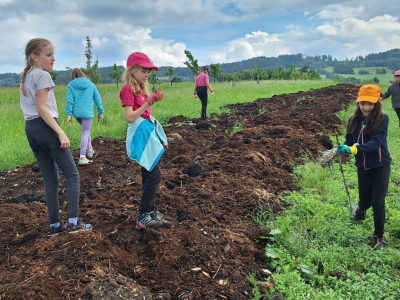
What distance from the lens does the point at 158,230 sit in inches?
130

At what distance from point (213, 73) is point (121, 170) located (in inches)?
1842

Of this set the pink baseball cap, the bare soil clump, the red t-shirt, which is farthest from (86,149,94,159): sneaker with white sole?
the pink baseball cap

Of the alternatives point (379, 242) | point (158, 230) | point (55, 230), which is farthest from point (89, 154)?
point (379, 242)

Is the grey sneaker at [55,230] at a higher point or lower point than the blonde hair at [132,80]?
lower

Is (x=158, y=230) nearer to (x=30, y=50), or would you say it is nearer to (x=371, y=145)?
(x=30, y=50)

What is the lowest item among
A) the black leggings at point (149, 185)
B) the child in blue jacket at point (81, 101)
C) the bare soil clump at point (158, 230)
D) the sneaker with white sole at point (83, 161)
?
the bare soil clump at point (158, 230)

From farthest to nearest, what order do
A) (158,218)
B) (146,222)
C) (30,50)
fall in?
(158,218) → (146,222) → (30,50)

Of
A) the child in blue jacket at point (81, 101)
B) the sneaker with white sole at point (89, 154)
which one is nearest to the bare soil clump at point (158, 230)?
the sneaker with white sole at point (89, 154)

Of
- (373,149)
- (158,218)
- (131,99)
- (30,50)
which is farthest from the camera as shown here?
(158,218)

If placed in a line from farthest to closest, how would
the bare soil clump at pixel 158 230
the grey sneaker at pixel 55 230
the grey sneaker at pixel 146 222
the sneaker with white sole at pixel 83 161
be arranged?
the sneaker with white sole at pixel 83 161
the grey sneaker at pixel 146 222
the grey sneaker at pixel 55 230
the bare soil clump at pixel 158 230

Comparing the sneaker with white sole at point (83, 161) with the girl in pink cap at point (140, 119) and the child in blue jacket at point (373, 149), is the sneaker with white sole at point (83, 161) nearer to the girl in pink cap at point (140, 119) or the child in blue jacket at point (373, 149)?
the girl in pink cap at point (140, 119)

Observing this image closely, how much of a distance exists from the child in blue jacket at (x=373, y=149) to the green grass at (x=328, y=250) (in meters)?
0.28

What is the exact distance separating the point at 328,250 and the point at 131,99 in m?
2.64

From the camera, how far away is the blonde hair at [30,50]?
288 centimetres
